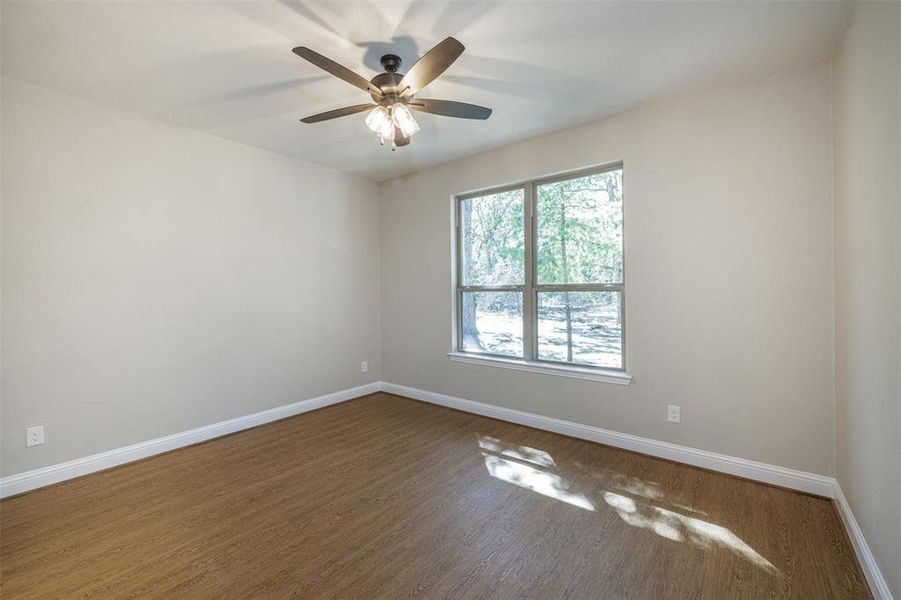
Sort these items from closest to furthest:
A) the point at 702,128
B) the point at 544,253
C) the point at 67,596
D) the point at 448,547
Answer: the point at 67,596 → the point at 448,547 → the point at 702,128 → the point at 544,253

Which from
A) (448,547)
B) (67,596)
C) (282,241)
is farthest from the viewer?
(282,241)

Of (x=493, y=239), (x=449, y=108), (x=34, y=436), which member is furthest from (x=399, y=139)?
(x=34, y=436)

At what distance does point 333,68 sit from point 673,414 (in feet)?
10.00

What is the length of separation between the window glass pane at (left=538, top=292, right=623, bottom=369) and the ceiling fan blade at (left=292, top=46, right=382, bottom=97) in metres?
2.22

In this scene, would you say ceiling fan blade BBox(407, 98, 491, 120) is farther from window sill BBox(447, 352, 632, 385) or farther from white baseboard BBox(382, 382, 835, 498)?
white baseboard BBox(382, 382, 835, 498)

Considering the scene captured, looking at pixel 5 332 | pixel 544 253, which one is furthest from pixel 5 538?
pixel 544 253

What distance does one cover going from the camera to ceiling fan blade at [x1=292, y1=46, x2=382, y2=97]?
1.68m

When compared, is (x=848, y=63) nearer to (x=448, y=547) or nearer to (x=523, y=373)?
(x=523, y=373)

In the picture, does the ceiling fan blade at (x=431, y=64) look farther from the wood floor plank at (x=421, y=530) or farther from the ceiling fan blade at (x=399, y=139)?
the wood floor plank at (x=421, y=530)

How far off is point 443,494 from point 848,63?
318 centimetres

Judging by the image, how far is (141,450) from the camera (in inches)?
114

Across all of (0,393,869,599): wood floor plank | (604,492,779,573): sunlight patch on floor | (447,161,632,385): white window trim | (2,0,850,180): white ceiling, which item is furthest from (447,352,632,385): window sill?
(2,0,850,180): white ceiling

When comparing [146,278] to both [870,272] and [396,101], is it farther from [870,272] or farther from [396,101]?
[870,272]

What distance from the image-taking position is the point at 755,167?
2457mm
